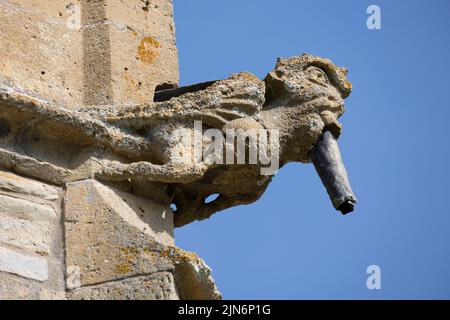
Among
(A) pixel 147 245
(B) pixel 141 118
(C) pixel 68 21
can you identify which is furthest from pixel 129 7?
(A) pixel 147 245

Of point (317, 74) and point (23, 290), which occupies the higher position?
→ point (317, 74)

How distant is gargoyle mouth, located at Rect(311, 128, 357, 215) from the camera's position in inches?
355

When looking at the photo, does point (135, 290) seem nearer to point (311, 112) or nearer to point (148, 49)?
point (311, 112)

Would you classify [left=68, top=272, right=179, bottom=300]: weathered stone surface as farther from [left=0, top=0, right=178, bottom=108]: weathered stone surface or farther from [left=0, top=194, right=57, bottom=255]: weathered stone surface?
[left=0, top=0, right=178, bottom=108]: weathered stone surface

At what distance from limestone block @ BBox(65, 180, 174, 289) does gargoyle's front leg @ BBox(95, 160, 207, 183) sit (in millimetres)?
76

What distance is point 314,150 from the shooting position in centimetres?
927

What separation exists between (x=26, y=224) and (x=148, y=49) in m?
1.65

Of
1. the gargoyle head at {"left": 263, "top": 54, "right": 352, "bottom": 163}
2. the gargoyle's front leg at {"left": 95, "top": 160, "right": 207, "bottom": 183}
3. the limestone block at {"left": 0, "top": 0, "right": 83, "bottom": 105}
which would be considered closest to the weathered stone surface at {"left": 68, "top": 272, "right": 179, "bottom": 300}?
the gargoyle's front leg at {"left": 95, "top": 160, "right": 207, "bottom": 183}

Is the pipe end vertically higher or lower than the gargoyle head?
lower

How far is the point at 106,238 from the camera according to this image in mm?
8750

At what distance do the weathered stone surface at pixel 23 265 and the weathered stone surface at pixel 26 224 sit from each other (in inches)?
2.2

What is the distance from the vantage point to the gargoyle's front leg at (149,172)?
8.99 meters

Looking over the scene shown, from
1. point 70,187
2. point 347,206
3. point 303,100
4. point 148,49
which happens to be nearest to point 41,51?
point 148,49

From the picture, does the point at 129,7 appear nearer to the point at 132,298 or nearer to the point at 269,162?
the point at 269,162
